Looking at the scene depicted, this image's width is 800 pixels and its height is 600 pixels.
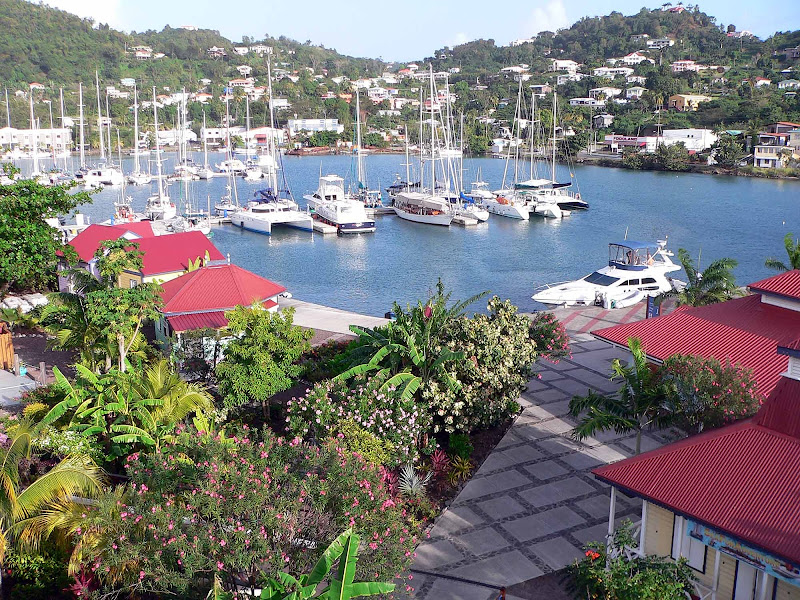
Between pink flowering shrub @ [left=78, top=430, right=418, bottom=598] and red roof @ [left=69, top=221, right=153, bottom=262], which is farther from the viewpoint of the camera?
red roof @ [left=69, top=221, right=153, bottom=262]

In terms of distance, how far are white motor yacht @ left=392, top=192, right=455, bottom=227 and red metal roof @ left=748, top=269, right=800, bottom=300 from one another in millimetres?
45530

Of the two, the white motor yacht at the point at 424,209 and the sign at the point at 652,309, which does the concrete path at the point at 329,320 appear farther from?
the white motor yacht at the point at 424,209

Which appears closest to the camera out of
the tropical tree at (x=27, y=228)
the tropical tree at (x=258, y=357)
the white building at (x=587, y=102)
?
the tropical tree at (x=258, y=357)

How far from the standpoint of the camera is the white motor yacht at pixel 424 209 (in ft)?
209

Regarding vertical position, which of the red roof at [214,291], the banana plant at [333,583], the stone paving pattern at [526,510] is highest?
the red roof at [214,291]

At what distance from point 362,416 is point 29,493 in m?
6.15

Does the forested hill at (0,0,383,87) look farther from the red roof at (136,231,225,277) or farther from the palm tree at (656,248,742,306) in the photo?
the palm tree at (656,248,742,306)

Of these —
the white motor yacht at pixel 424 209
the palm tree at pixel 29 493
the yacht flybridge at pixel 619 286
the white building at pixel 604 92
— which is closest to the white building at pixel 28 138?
the white motor yacht at pixel 424 209

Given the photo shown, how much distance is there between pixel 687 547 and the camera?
39.4 ft

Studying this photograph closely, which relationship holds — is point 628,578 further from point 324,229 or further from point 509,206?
point 509,206

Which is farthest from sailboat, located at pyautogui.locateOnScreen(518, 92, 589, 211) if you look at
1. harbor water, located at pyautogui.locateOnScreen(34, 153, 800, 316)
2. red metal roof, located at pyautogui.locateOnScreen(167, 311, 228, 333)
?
red metal roof, located at pyautogui.locateOnScreen(167, 311, 228, 333)

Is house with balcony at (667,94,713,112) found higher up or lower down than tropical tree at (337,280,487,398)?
higher up

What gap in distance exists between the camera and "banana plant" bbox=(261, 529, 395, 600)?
942cm

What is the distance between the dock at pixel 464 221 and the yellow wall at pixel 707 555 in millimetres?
51666
